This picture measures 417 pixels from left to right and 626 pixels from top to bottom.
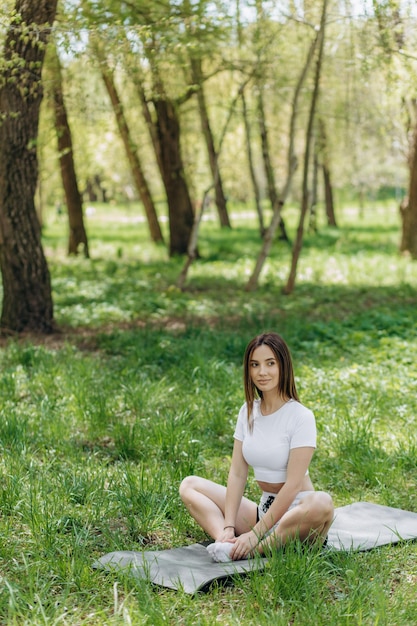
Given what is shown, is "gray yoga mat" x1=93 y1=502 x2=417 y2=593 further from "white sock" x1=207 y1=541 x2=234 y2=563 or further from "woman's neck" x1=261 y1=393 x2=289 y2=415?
"woman's neck" x1=261 y1=393 x2=289 y2=415

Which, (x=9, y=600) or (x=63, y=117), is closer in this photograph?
(x=9, y=600)

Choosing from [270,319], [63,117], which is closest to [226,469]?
[270,319]

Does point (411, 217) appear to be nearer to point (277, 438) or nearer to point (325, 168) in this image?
point (325, 168)

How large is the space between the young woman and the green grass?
201mm

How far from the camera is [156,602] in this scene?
3543mm

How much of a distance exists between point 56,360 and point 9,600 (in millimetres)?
4859

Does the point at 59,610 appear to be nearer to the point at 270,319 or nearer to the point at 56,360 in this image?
the point at 56,360

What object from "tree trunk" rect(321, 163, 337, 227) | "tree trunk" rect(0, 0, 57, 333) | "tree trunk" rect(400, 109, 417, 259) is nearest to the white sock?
"tree trunk" rect(0, 0, 57, 333)

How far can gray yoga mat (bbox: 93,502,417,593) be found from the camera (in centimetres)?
386

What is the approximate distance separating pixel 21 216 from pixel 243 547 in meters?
6.33

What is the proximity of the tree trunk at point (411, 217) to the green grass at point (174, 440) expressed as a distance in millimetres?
4474

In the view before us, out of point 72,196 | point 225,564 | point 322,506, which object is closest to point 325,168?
point 72,196

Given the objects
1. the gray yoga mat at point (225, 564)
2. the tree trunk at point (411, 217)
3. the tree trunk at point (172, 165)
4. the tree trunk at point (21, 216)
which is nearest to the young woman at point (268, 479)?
the gray yoga mat at point (225, 564)

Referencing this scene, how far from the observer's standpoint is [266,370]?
4258 mm
